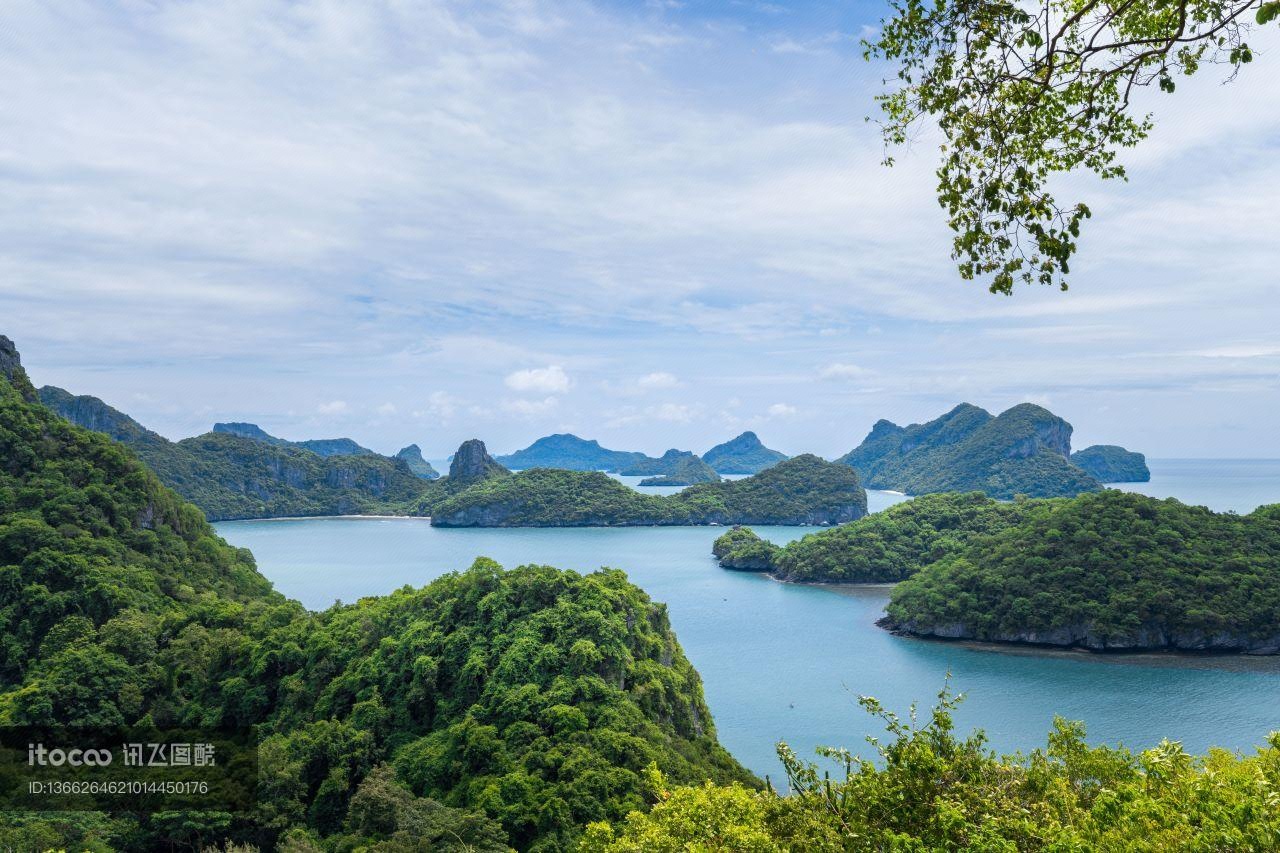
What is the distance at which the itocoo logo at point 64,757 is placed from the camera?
1827cm

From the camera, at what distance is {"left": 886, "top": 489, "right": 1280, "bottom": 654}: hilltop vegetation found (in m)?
38.7

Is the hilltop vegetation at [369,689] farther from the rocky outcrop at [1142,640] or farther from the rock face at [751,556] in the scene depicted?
the rock face at [751,556]

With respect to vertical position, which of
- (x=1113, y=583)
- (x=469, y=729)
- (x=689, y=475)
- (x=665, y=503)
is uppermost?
(x=689, y=475)

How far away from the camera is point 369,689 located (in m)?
20.9

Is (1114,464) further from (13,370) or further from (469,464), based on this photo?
(13,370)

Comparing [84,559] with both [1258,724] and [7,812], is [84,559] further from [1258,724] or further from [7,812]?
[1258,724]

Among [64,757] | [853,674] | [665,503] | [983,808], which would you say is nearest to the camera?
[983,808]

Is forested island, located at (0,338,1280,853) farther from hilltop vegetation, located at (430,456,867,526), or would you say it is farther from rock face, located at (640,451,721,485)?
rock face, located at (640,451,721,485)

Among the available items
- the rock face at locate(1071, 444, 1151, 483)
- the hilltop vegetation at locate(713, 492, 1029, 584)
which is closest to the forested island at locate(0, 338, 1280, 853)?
the hilltop vegetation at locate(713, 492, 1029, 584)

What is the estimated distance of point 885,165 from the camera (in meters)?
4.52

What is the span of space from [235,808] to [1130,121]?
19.7 meters

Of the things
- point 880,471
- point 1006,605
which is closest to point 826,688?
point 1006,605

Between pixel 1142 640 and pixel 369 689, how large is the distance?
39.0m

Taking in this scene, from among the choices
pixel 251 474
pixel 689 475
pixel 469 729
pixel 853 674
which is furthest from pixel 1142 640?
pixel 689 475
